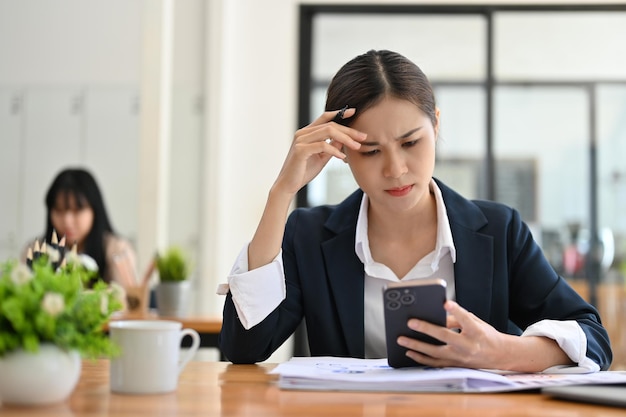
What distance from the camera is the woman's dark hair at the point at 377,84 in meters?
1.55

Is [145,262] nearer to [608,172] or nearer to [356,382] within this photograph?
[608,172]

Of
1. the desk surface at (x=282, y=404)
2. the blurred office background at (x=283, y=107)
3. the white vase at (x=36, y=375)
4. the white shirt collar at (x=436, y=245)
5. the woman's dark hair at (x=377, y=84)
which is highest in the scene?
the blurred office background at (x=283, y=107)

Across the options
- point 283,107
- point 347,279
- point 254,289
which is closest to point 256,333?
point 254,289

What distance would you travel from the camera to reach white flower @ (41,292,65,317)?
3.11ft

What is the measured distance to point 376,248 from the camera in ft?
5.56

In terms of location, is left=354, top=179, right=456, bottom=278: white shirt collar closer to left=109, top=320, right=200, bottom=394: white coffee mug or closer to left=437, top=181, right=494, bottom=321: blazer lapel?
left=437, top=181, right=494, bottom=321: blazer lapel

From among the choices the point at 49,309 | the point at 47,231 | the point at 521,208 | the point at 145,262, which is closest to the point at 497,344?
the point at 49,309

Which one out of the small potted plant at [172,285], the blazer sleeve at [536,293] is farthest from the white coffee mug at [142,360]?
the small potted plant at [172,285]

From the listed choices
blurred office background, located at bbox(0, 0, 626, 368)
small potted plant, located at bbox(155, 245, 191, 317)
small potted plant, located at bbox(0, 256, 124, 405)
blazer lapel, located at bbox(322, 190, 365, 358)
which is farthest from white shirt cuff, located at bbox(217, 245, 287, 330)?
blurred office background, located at bbox(0, 0, 626, 368)

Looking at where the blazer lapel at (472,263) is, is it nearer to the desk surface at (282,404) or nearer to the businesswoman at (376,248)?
the businesswoman at (376,248)

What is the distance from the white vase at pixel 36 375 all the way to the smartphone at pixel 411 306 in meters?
0.46

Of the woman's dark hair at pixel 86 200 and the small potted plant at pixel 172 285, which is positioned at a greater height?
the woman's dark hair at pixel 86 200

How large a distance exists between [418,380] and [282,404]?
222mm

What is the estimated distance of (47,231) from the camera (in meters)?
3.67
